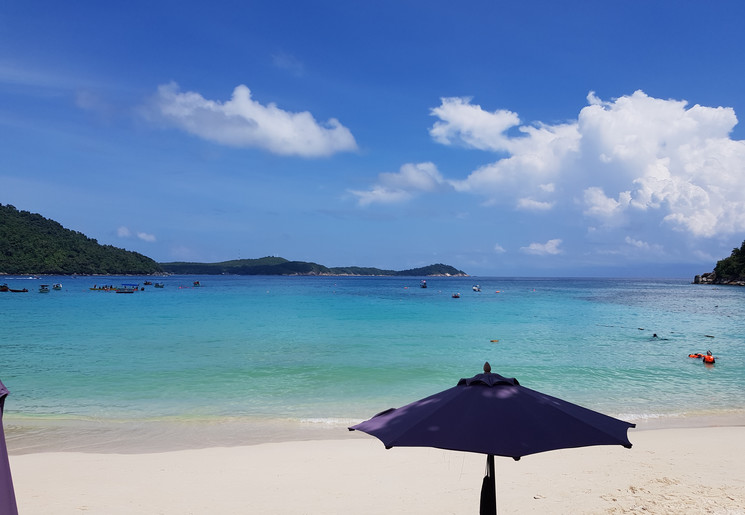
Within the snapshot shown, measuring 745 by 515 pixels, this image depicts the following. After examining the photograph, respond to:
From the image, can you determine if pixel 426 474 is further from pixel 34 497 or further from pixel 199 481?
pixel 34 497

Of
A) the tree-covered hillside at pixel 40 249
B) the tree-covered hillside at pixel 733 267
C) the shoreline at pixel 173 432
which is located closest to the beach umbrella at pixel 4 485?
the shoreline at pixel 173 432

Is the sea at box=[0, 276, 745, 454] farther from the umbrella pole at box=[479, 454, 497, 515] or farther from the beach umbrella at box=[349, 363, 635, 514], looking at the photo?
the beach umbrella at box=[349, 363, 635, 514]

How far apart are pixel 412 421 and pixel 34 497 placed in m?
7.11

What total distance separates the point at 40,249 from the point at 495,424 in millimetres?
199058

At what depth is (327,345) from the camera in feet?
88.1

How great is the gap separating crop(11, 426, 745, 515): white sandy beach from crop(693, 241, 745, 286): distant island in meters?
→ 152

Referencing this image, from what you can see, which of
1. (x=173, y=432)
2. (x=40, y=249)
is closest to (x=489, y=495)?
(x=173, y=432)

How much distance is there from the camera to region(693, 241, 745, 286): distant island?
128 m

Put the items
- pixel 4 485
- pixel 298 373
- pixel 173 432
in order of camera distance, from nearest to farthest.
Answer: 1. pixel 4 485
2. pixel 173 432
3. pixel 298 373

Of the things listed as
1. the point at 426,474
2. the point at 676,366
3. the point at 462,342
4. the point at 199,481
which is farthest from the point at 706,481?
the point at 462,342

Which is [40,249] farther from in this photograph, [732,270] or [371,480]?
[732,270]

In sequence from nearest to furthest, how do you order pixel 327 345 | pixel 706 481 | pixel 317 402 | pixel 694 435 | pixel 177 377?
1. pixel 706 481
2. pixel 694 435
3. pixel 317 402
4. pixel 177 377
5. pixel 327 345

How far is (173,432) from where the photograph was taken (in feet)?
38.1

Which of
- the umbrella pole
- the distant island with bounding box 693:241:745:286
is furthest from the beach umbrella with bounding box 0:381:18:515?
the distant island with bounding box 693:241:745:286
